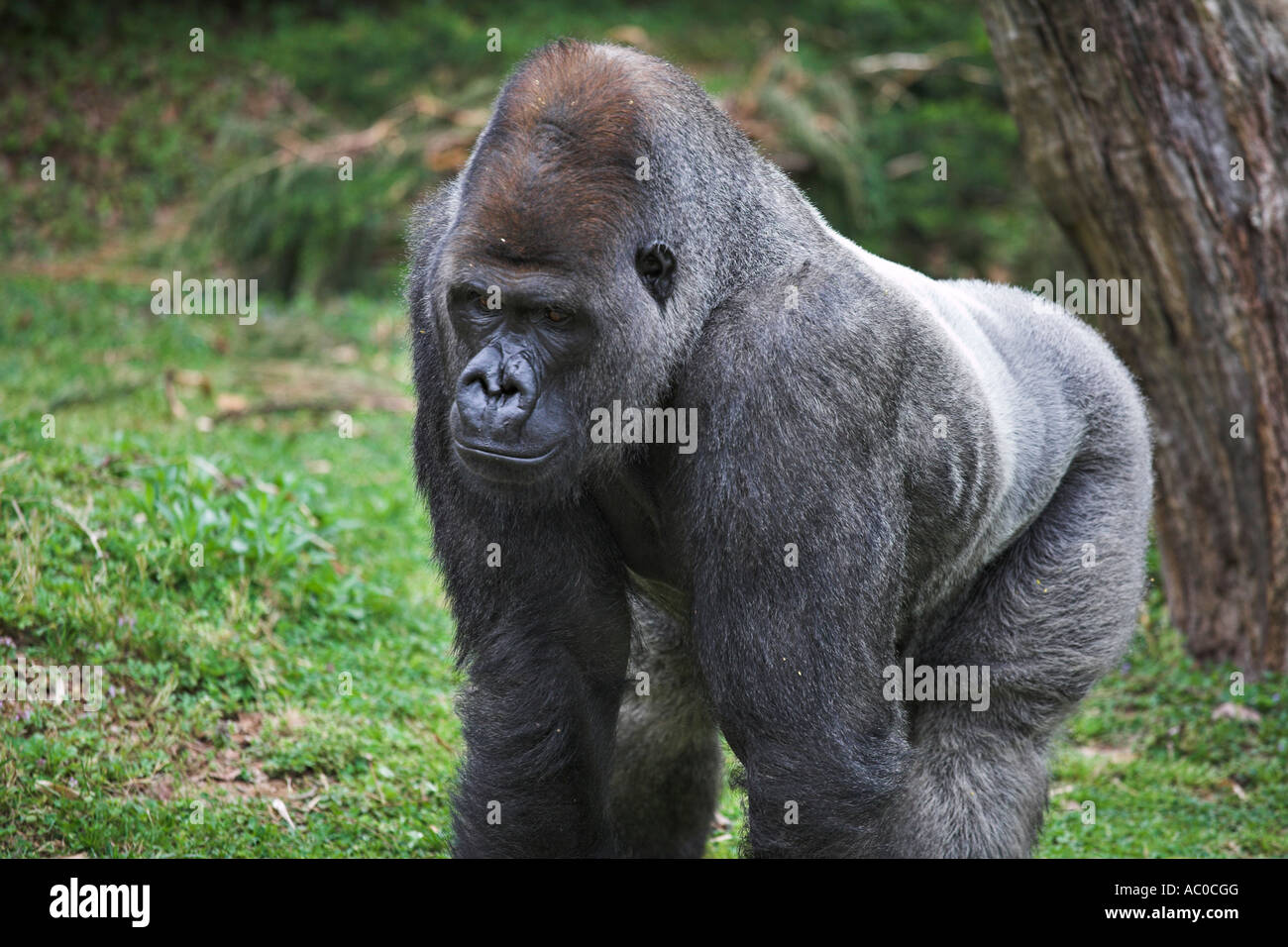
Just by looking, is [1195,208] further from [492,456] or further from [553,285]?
[492,456]

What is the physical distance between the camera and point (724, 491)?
3.26 m

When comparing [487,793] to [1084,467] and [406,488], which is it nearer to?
[1084,467]

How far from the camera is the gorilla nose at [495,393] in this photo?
3.16m

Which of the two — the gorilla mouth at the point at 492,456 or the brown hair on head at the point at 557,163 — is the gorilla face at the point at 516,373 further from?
the brown hair on head at the point at 557,163

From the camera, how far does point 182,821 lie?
13.4ft

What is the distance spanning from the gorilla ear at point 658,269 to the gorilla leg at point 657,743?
4.32 ft

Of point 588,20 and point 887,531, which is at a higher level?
point 588,20

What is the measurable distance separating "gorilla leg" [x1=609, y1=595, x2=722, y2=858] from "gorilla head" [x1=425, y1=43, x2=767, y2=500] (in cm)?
111

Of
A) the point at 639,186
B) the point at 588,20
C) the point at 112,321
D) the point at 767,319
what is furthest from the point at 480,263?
the point at 588,20

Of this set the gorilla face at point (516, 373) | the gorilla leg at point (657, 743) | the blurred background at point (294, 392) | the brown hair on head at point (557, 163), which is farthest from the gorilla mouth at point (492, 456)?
the blurred background at point (294, 392)

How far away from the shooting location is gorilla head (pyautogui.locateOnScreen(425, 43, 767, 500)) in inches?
126

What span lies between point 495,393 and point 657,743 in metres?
1.74

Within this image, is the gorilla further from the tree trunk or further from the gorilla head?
the tree trunk

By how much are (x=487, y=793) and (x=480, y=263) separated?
61.0 inches
